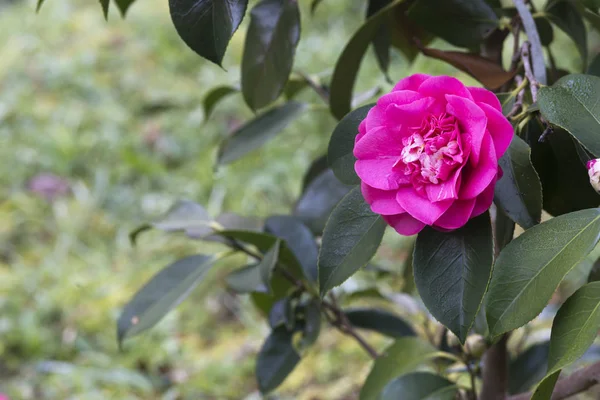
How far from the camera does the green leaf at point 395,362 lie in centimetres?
67

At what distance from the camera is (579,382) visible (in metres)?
0.56

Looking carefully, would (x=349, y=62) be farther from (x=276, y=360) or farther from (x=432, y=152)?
(x=276, y=360)

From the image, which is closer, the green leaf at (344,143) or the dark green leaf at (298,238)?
the green leaf at (344,143)

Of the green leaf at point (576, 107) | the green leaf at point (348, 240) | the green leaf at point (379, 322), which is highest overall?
the green leaf at point (576, 107)

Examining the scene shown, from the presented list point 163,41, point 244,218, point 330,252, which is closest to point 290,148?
point 163,41

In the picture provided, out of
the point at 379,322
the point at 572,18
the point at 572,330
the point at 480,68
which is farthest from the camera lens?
the point at 379,322

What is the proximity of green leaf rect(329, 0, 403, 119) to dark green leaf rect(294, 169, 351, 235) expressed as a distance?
0.10 metres

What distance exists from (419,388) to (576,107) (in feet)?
1.15

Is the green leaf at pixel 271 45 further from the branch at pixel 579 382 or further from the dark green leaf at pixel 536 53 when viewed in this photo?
the branch at pixel 579 382

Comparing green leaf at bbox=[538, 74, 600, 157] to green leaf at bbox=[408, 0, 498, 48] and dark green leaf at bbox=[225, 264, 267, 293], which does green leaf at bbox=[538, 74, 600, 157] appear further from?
dark green leaf at bbox=[225, 264, 267, 293]

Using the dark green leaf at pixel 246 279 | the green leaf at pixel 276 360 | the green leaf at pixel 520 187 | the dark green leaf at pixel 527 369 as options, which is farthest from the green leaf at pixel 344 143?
the dark green leaf at pixel 527 369

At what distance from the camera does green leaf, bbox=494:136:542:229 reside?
1.34 feet

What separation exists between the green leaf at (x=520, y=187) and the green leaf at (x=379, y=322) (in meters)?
0.45

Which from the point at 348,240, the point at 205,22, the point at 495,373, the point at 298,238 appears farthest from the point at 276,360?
the point at 205,22
